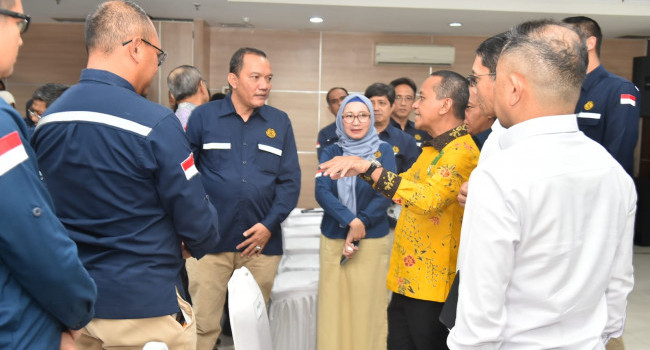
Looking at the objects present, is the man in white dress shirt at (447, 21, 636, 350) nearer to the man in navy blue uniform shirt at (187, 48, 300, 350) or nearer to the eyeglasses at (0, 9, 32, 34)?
the eyeglasses at (0, 9, 32, 34)

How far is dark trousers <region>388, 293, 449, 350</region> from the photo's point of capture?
1.86 meters

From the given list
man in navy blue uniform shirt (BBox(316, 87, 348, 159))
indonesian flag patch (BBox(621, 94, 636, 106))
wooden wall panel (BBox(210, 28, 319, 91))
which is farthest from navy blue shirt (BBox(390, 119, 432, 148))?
wooden wall panel (BBox(210, 28, 319, 91))

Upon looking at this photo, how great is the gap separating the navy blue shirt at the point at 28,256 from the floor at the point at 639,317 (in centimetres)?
240

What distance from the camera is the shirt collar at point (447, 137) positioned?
189 cm

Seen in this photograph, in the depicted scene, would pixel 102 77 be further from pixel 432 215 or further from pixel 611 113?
pixel 611 113

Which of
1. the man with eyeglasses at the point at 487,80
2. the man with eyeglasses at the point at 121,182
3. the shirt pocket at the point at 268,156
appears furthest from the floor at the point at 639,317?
the man with eyeglasses at the point at 487,80

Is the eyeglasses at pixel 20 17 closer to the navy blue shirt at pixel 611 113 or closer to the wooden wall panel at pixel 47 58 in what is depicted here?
the navy blue shirt at pixel 611 113

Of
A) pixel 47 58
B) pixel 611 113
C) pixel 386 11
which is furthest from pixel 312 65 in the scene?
pixel 611 113

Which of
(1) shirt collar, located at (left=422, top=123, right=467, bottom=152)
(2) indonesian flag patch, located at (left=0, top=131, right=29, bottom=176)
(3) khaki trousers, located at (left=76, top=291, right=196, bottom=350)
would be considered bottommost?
(3) khaki trousers, located at (left=76, top=291, right=196, bottom=350)

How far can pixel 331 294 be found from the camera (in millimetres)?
2551

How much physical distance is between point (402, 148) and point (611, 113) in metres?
1.24

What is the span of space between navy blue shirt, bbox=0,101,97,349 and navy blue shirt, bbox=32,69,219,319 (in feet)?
1.50

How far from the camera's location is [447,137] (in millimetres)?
1899

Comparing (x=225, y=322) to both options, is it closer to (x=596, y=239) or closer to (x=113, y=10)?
(x=113, y=10)
